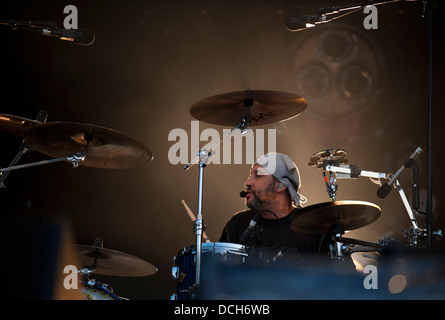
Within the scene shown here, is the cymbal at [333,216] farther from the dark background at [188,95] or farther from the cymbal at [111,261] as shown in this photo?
the dark background at [188,95]

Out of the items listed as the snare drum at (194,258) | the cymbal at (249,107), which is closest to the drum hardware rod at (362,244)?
the snare drum at (194,258)

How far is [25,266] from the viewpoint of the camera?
208cm

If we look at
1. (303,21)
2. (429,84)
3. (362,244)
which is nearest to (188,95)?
(303,21)

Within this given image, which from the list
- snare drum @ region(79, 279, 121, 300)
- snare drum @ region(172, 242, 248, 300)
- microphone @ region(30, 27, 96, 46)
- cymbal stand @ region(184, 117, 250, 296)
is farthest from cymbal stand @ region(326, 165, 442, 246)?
microphone @ region(30, 27, 96, 46)

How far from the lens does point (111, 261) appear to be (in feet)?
10.9

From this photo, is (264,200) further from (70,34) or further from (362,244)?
(70,34)

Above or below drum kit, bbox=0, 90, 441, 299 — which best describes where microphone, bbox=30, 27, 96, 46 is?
above

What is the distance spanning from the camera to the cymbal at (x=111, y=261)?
3203 mm

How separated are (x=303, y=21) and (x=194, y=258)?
1.55 metres

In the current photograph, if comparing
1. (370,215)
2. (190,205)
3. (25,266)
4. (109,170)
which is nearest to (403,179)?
(190,205)

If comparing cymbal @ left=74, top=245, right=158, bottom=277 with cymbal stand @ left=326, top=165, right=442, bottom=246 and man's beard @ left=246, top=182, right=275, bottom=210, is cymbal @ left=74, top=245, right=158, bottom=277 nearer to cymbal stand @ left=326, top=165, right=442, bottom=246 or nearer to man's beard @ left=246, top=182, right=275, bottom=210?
man's beard @ left=246, top=182, right=275, bottom=210

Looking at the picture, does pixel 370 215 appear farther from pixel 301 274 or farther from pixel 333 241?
pixel 301 274

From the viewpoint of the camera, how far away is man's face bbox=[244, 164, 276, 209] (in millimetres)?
3297

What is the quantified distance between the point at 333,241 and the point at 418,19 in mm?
2680
